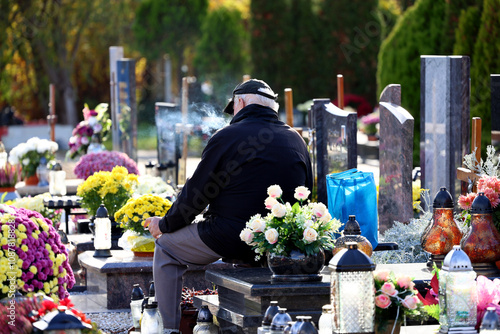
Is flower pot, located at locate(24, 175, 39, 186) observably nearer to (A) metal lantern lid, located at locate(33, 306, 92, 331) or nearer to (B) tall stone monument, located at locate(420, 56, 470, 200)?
(B) tall stone monument, located at locate(420, 56, 470, 200)

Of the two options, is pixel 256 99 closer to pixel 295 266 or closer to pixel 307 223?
pixel 307 223

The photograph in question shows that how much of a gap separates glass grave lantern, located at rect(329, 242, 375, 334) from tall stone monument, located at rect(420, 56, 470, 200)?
4140mm

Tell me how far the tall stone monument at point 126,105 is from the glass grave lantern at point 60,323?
933 centimetres

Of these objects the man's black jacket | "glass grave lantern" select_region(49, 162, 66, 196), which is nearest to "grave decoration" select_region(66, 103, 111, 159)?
"glass grave lantern" select_region(49, 162, 66, 196)

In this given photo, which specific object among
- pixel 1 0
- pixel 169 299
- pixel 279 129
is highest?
pixel 1 0

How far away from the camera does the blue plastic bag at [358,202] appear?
20.9ft

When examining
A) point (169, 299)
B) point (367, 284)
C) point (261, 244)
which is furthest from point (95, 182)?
point (367, 284)

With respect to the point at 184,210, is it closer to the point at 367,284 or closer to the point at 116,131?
the point at 367,284

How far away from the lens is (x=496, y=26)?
12.9 m

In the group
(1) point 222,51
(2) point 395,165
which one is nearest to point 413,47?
(2) point 395,165

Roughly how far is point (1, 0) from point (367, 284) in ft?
83.7

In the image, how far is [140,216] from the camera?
720cm

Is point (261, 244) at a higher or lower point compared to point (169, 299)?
higher

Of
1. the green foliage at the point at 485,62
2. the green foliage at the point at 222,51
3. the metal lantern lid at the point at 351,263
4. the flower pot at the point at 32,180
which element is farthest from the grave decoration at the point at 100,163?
the green foliage at the point at 222,51
